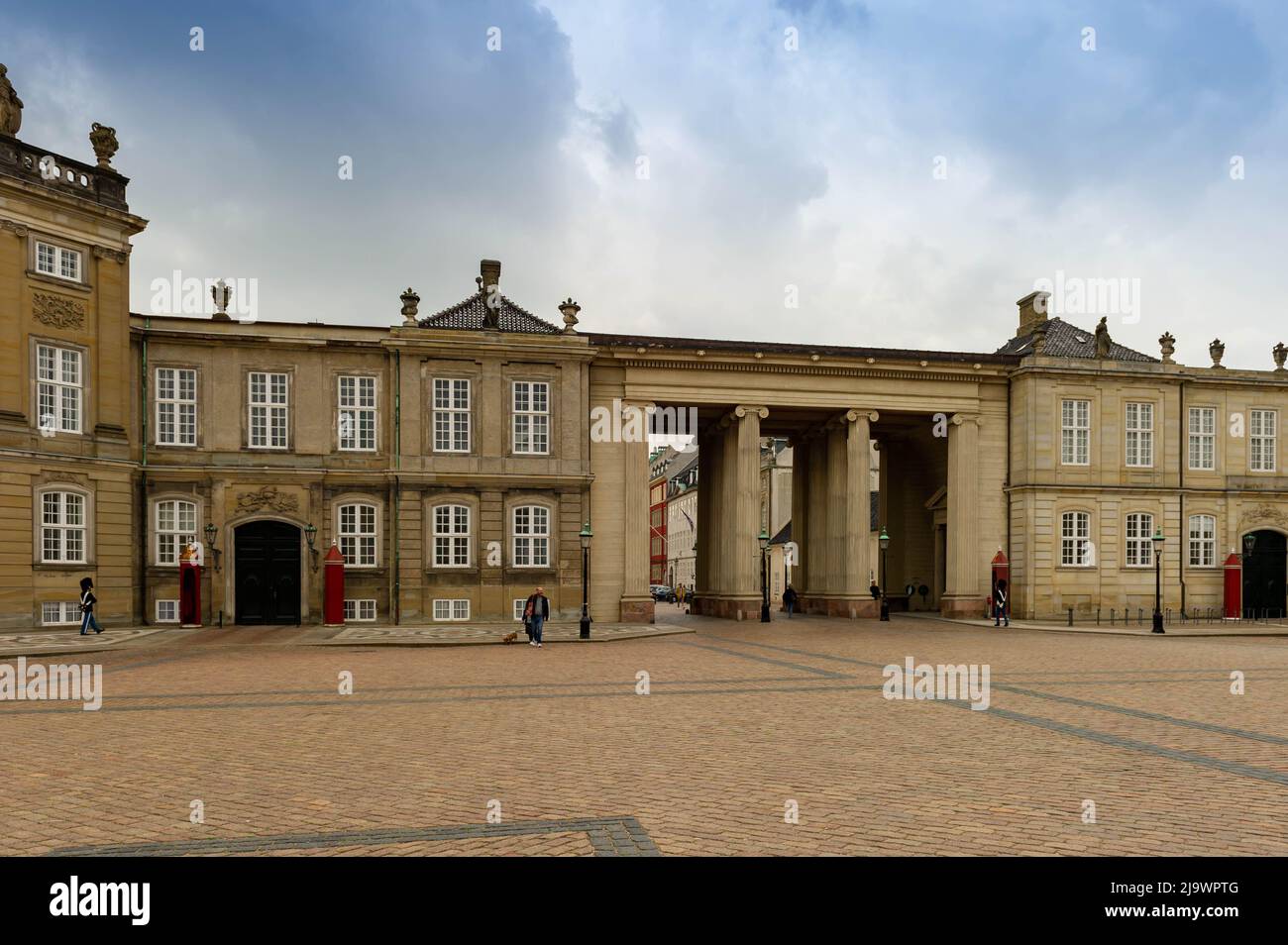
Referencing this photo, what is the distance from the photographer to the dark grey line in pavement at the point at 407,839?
7.49 m

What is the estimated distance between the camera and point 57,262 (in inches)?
1315

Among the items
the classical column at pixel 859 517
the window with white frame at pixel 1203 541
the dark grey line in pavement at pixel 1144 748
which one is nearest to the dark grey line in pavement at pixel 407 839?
the dark grey line in pavement at pixel 1144 748

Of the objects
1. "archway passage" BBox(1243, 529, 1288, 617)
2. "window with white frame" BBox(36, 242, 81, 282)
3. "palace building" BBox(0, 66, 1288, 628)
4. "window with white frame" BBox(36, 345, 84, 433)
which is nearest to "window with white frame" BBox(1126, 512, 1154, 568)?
"palace building" BBox(0, 66, 1288, 628)

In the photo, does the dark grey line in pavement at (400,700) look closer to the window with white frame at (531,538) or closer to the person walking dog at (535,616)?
the person walking dog at (535,616)

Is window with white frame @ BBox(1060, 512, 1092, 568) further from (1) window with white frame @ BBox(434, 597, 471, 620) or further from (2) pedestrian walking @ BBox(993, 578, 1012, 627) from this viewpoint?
(1) window with white frame @ BBox(434, 597, 471, 620)

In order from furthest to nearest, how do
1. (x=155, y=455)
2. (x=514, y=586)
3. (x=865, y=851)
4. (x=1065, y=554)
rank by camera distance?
(x=1065, y=554) < (x=514, y=586) < (x=155, y=455) < (x=865, y=851)

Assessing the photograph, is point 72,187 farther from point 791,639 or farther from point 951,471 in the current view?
point 951,471

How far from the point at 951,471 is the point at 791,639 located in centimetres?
1796

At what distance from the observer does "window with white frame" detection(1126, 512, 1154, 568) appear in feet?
153

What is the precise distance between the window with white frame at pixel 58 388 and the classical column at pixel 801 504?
33.2 meters

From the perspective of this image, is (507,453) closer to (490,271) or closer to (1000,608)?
(490,271)

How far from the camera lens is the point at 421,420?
4041cm

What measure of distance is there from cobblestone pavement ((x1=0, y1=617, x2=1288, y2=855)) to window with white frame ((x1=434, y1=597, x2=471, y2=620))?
1786 cm
